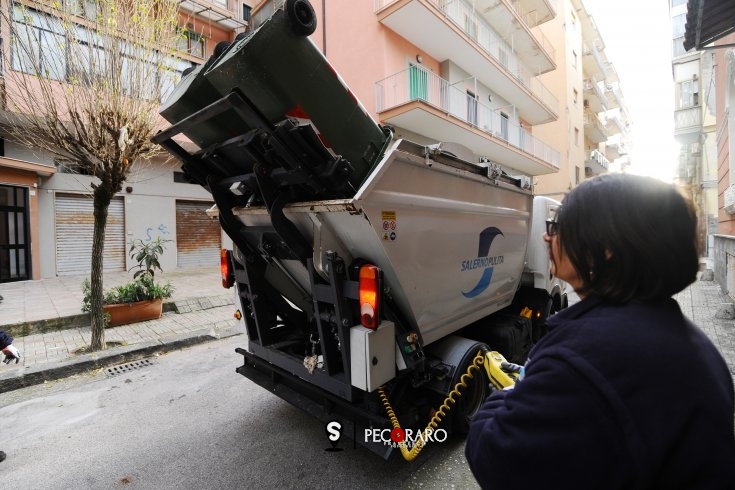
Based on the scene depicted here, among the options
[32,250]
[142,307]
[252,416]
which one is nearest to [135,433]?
[252,416]

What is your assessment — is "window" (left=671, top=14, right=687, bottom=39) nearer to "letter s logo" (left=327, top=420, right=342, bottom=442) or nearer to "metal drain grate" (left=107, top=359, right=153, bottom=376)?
"letter s logo" (left=327, top=420, right=342, bottom=442)

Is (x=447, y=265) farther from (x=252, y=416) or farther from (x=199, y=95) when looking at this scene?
(x=252, y=416)

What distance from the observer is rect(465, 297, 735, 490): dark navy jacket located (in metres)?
0.83

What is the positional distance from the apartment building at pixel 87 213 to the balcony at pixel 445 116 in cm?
557

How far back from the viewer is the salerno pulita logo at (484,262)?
3270 mm

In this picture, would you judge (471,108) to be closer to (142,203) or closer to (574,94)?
(142,203)

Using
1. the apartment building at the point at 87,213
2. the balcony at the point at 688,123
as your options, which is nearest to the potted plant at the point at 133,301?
the apartment building at the point at 87,213

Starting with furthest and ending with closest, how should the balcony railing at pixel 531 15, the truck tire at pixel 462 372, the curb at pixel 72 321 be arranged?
the balcony railing at pixel 531 15 → the curb at pixel 72 321 → the truck tire at pixel 462 372

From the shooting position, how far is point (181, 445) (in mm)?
3080

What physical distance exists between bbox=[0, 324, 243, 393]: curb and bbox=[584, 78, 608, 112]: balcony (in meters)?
30.5

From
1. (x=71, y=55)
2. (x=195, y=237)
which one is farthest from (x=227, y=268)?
(x=195, y=237)

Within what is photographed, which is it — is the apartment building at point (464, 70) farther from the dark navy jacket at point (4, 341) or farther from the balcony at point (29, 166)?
the balcony at point (29, 166)

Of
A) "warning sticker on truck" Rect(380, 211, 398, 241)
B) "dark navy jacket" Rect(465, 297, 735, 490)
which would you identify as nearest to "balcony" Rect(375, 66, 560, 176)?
"warning sticker on truck" Rect(380, 211, 398, 241)

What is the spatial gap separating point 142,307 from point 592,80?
107 ft
